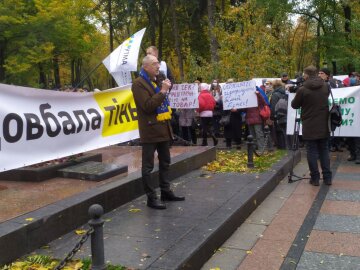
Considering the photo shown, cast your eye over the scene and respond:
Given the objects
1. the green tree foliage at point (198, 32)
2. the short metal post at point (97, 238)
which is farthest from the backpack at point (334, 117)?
the green tree foliage at point (198, 32)

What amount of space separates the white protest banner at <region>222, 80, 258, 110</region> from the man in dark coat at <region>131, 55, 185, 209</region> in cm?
570

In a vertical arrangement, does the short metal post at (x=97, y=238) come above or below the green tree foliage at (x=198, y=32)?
below

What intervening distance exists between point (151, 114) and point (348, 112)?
20.1 ft

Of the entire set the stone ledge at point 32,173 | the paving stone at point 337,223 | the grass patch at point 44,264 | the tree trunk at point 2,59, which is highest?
the tree trunk at point 2,59

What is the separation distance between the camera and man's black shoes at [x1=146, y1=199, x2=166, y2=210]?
603 centimetres

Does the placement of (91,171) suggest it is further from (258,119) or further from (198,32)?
(198,32)

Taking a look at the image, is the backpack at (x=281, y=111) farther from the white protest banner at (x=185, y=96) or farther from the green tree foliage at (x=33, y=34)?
the green tree foliage at (x=33, y=34)

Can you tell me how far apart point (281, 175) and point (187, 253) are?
4.77m

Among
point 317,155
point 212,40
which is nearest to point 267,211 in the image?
point 317,155

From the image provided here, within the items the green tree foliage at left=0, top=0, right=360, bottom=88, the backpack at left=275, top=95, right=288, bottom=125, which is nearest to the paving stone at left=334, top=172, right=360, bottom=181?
the backpack at left=275, top=95, right=288, bottom=125

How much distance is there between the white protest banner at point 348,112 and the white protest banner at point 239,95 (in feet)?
3.78

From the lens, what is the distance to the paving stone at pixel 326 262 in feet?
15.3

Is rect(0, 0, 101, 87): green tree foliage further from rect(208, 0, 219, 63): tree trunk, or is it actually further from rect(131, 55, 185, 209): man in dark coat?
rect(131, 55, 185, 209): man in dark coat

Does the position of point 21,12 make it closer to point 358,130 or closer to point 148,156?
point 358,130
